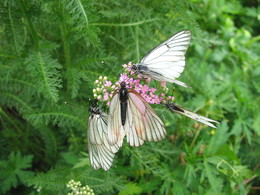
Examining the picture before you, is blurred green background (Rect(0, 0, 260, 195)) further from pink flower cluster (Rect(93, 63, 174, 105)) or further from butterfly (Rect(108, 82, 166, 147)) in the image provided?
butterfly (Rect(108, 82, 166, 147))

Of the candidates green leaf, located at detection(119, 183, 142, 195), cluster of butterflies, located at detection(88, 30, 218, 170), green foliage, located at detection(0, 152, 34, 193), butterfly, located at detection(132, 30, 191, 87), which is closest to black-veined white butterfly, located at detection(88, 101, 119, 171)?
cluster of butterflies, located at detection(88, 30, 218, 170)

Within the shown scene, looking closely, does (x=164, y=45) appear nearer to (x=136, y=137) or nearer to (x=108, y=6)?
(x=136, y=137)

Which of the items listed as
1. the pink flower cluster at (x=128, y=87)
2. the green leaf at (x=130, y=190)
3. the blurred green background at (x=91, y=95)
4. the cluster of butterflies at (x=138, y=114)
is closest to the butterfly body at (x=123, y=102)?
the cluster of butterflies at (x=138, y=114)

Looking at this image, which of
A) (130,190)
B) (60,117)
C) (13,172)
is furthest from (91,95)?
(13,172)

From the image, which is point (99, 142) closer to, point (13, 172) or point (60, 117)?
point (60, 117)

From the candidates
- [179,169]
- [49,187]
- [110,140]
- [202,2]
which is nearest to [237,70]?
[202,2]
